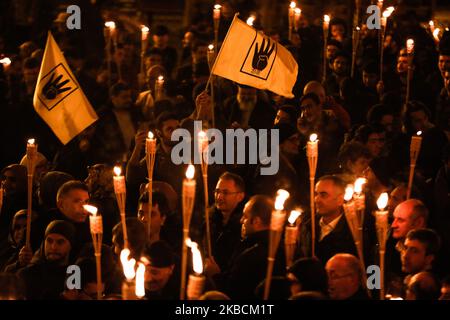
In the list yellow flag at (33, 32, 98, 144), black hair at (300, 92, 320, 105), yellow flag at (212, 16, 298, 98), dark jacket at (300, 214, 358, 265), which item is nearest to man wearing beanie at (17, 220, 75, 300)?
yellow flag at (33, 32, 98, 144)

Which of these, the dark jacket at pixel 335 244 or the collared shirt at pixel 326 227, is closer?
the dark jacket at pixel 335 244

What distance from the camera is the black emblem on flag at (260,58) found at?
1028 cm

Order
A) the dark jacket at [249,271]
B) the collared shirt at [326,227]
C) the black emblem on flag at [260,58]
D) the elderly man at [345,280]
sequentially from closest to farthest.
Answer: the elderly man at [345,280] → the dark jacket at [249,271] → the collared shirt at [326,227] → the black emblem on flag at [260,58]

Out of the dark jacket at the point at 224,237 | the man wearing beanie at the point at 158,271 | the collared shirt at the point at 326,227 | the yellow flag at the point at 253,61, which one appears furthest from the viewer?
the yellow flag at the point at 253,61

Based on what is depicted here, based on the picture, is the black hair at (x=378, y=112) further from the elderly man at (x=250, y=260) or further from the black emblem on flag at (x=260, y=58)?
the elderly man at (x=250, y=260)

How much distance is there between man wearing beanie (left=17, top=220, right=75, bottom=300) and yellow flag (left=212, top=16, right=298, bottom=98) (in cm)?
219

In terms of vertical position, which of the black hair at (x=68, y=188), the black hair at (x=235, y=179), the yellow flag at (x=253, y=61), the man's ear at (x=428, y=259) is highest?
the yellow flag at (x=253, y=61)

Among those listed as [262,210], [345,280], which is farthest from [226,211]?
[345,280]

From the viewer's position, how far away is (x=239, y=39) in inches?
398

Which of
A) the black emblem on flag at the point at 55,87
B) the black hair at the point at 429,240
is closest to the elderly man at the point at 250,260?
the black hair at the point at 429,240

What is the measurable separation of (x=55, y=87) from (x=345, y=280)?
3.99 metres

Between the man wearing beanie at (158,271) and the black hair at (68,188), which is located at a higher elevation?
the black hair at (68,188)

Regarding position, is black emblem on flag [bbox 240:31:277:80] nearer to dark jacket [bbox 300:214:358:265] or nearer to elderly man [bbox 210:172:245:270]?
elderly man [bbox 210:172:245:270]
